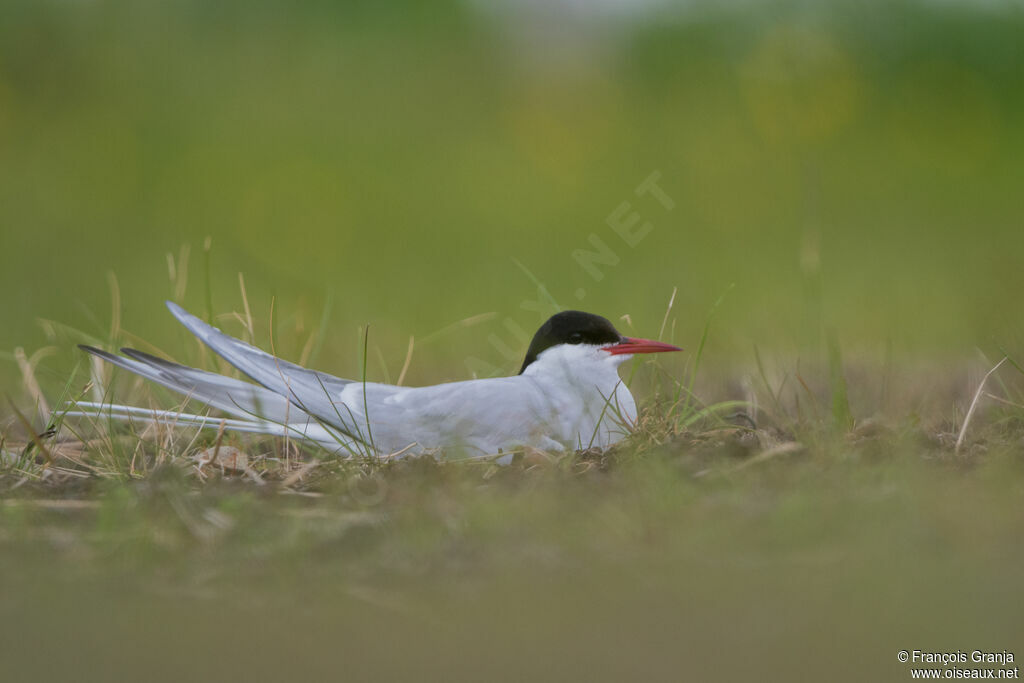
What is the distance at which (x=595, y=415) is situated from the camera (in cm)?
288

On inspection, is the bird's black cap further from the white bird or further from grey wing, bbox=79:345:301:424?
grey wing, bbox=79:345:301:424

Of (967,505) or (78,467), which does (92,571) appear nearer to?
(78,467)

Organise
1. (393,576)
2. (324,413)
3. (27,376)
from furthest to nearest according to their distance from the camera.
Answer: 1. (27,376)
2. (324,413)
3. (393,576)

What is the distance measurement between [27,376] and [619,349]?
1894 mm

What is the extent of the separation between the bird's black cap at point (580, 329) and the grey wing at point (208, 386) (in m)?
0.76

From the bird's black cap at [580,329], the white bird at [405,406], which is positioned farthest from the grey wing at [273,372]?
the bird's black cap at [580,329]

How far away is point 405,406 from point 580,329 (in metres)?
0.57

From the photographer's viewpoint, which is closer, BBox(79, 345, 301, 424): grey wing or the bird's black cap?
BBox(79, 345, 301, 424): grey wing

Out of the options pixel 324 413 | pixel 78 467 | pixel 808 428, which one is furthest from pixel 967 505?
pixel 78 467

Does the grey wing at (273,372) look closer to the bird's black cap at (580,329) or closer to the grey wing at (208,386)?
the grey wing at (208,386)

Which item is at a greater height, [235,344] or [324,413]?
[235,344]

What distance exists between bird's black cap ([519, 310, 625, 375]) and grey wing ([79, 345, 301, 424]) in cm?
76

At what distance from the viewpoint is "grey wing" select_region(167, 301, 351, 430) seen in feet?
9.29

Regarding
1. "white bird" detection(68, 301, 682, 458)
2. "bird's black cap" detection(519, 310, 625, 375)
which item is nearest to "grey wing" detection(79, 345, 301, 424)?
"white bird" detection(68, 301, 682, 458)
